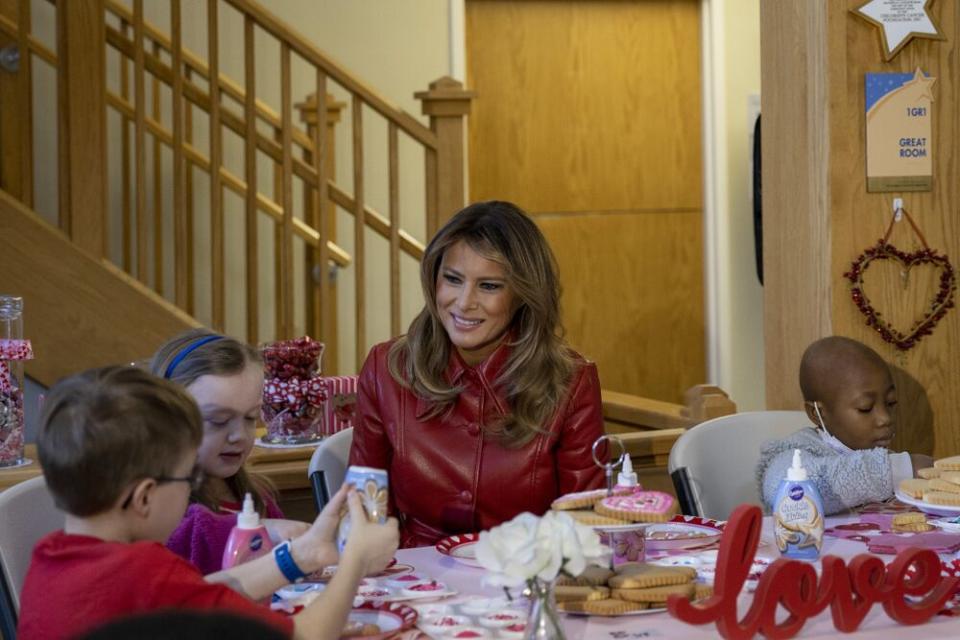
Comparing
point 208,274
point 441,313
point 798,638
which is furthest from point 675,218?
point 798,638

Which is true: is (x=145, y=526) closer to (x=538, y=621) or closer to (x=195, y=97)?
(x=538, y=621)

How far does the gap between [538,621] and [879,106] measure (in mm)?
2061

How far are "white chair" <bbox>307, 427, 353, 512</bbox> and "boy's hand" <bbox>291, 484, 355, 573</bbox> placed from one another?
33.7 inches

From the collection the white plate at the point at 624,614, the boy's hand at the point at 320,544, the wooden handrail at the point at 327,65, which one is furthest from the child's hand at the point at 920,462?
the wooden handrail at the point at 327,65

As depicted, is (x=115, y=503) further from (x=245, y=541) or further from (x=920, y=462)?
(x=920, y=462)

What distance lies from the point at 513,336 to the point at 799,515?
2.69 feet

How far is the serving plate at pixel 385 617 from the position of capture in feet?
5.65

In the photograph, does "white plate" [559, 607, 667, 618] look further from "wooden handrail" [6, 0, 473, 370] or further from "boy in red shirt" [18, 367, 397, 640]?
"wooden handrail" [6, 0, 473, 370]

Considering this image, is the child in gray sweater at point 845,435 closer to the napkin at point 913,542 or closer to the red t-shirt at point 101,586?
the napkin at point 913,542

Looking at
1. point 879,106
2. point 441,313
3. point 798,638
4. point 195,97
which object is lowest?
point 798,638

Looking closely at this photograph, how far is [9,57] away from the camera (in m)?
4.56

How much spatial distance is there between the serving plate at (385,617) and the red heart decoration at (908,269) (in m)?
1.78

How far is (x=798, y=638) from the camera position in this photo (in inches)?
67.1

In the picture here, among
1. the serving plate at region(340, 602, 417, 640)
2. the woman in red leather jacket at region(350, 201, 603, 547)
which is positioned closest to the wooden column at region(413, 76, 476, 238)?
the woman in red leather jacket at region(350, 201, 603, 547)
